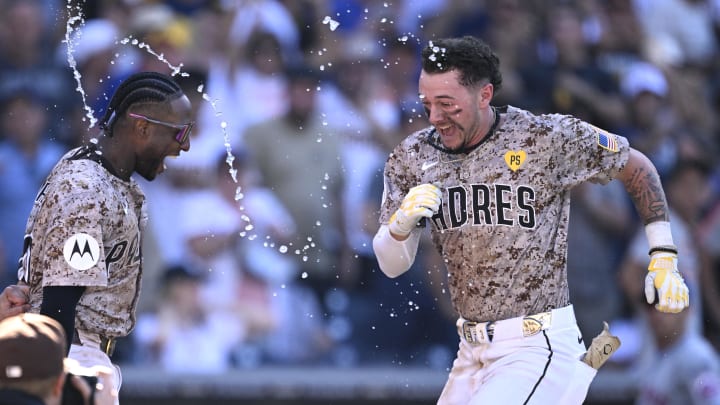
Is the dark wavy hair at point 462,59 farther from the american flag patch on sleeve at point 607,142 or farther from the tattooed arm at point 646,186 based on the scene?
the tattooed arm at point 646,186

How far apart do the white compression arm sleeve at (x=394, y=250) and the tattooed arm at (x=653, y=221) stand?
1.06 metres

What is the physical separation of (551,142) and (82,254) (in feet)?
7.25

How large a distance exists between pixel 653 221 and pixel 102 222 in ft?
8.44

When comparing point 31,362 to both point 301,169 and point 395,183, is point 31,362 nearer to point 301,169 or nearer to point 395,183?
point 395,183

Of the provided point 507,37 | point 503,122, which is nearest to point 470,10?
point 507,37

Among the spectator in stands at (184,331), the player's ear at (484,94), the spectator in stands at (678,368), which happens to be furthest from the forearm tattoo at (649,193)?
the spectator in stands at (184,331)

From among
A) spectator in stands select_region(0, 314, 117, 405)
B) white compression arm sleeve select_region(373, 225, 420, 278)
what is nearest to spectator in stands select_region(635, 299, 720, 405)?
white compression arm sleeve select_region(373, 225, 420, 278)

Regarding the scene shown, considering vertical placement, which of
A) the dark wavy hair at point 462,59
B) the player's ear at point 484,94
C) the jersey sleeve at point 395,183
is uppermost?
the dark wavy hair at point 462,59

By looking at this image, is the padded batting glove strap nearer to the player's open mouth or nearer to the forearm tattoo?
the forearm tattoo

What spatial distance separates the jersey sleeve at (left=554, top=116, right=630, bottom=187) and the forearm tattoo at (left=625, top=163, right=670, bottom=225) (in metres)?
0.11

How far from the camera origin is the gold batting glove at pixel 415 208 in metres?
5.84

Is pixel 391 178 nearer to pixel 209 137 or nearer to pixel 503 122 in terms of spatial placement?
pixel 503 122

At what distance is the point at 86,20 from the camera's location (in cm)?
1087

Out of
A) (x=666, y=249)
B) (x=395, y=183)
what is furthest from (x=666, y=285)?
(x=395, y=183)
